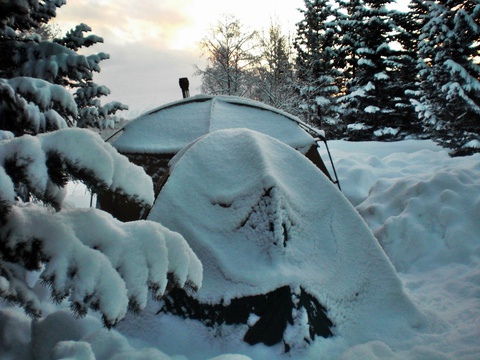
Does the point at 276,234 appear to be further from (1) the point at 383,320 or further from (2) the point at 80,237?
(2) the point at 80,237

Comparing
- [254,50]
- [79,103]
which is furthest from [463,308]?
[254,50]

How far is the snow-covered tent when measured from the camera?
5617 millimetres

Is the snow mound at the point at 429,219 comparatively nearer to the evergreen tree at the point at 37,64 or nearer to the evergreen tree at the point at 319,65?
the evergreen tree at the point at 37,64

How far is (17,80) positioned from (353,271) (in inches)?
159

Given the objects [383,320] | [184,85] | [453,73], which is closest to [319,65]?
[453,73]

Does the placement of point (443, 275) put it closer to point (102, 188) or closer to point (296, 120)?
point (296, 120)

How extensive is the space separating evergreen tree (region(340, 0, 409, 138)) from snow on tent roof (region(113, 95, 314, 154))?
1747 centimetres

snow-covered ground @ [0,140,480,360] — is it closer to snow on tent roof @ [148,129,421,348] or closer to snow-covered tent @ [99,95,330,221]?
snow on tent roof @ [148,129,421,348]

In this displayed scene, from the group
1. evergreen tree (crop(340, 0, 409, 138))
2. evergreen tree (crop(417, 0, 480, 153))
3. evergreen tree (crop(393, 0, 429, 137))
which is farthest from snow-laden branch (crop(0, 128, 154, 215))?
evergreen tree (crop(393, 0, 429, 137))

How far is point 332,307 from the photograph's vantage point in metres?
2.89

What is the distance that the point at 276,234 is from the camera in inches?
110

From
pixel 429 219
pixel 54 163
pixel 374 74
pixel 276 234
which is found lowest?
pixel 429 219

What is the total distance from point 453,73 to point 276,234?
16.3 m

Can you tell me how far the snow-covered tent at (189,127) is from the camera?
562 centimetres
